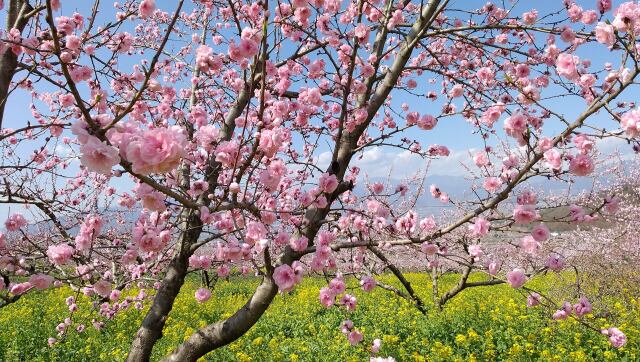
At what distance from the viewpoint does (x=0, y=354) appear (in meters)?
7.36

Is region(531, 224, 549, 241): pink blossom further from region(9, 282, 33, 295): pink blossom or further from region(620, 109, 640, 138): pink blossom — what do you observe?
region(9, 282, 33, 295): pink blossom

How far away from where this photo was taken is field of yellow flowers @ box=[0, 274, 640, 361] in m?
6.18

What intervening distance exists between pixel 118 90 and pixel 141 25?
467cm

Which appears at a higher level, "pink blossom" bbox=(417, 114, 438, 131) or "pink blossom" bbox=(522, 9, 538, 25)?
"pink blossom" bbox=(522, 9, 538, 25)

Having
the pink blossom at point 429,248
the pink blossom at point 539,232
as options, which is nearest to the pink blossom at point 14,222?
the pink blossom at point 429,248

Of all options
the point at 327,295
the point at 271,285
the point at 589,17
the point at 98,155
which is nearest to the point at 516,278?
the point at 327,295

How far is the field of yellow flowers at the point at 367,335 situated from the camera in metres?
6.18

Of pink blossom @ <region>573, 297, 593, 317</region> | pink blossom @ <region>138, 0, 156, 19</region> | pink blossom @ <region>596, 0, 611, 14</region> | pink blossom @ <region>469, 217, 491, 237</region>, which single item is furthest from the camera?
pink blossom @ <region>573, 297, 593, 317</region>

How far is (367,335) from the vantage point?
7590 millimetres

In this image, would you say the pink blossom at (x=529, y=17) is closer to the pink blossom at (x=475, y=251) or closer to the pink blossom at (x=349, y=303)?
the pink blossom at (x=475, y=251)

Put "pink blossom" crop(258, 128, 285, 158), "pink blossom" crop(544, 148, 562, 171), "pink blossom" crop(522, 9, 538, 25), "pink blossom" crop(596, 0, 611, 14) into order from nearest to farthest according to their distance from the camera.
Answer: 1. "pink blossom" crop(258, 128, 285, 158)
2. "pink blossom" crop(544, 148, 562, 171)
3. "pink blossom" crop(596, 0, 611, 14)
4. "pink blossom" crop(522, 9, 538, 25)

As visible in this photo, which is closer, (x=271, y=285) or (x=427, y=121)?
(x=271, y=285)

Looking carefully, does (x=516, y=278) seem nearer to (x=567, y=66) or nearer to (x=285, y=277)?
(x=567, y=66)

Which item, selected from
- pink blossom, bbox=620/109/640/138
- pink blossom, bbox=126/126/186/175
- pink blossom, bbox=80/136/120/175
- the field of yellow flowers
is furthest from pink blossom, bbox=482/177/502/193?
the field of yellow flowers
